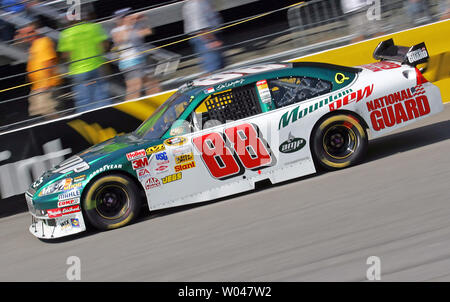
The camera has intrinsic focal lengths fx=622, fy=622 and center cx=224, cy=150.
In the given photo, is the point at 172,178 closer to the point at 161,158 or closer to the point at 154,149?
the point at 161,158

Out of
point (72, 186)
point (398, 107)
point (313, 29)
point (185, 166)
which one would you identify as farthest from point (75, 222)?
point (313, 29)

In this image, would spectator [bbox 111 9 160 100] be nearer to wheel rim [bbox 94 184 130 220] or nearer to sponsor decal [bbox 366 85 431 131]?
wheel rim [bbox 94 184 130 220]

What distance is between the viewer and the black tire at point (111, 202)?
6949 mm

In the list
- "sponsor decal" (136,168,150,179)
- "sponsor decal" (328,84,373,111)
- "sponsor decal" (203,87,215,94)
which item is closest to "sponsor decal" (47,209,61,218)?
"sponsor decal" (136,168,150,179)

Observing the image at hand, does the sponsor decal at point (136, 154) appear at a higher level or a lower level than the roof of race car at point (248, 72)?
lower

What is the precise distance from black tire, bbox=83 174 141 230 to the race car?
0.01m

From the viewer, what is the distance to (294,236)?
228 inches

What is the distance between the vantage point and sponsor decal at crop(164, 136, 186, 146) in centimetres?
710

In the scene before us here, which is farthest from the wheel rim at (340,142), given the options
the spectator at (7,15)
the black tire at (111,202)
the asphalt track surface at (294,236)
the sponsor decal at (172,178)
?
the spectator at (7,15)

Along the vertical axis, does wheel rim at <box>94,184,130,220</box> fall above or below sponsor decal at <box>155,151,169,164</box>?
below

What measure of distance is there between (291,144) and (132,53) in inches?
145

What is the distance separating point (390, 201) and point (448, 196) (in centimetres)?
55

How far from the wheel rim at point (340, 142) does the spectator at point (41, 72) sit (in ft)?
13.9

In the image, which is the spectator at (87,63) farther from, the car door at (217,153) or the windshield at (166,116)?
the car door at (217,153)
